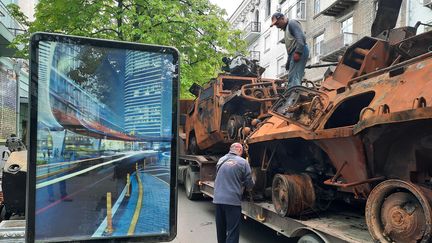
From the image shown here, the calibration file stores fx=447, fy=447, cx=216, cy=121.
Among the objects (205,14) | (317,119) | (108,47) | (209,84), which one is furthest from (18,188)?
(205,14)

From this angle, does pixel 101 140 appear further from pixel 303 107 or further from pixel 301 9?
pixel 301 9

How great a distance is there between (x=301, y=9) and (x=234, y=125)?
2263 cm

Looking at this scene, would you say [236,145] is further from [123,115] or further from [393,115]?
[123,115]

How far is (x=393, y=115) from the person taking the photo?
3.88m

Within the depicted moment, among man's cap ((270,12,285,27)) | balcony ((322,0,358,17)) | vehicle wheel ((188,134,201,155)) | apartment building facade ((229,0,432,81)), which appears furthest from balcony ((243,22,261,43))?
man's cap ((270,12,285,27))

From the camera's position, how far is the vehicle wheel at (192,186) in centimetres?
1104

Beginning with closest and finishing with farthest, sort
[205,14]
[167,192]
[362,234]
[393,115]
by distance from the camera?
1. [167,192]
2. [393,115]
3. [362,234]
4. [205,14]

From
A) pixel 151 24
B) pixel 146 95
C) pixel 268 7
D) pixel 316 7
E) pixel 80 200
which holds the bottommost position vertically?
pixel 80 200

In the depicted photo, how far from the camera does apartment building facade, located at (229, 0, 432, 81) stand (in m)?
21.2

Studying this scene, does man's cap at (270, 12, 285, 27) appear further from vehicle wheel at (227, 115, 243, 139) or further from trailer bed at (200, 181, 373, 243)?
trailer bed at (200, 181, 373, 243)

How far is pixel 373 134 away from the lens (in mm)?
4426

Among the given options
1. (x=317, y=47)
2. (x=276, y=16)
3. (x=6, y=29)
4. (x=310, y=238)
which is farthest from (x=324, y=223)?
(x=317, y=47)

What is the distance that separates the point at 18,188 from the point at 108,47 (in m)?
2.81

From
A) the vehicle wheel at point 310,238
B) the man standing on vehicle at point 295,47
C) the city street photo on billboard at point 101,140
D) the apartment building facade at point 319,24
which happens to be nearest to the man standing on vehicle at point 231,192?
the vehicle wheel at point 310,238
